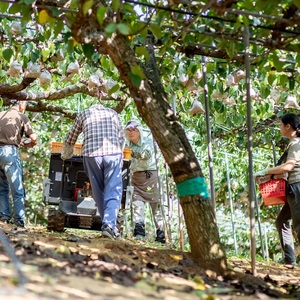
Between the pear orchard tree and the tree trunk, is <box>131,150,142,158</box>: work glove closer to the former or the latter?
the pear orchard tree

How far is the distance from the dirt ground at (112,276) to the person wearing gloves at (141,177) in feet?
9.18

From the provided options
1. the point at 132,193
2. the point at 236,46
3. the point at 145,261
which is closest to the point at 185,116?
the point at 132,193

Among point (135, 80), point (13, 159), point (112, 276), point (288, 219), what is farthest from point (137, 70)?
point (13, 159)

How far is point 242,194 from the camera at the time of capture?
1246 cm

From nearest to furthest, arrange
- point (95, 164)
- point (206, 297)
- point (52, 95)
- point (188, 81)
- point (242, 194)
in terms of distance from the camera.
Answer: point (206, 297) < point (95, 164) < point (188, 81) < point (52, 95) < point (242, 194)

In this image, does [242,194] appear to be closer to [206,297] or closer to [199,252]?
[199,252]

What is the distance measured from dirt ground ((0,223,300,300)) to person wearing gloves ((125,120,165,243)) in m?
2.80

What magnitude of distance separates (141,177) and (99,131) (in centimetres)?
204

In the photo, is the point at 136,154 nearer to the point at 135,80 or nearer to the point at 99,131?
the point at 99,131

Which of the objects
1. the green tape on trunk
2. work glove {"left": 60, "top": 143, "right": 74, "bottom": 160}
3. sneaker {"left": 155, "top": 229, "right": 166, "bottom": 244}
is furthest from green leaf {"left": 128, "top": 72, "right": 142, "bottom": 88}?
sneaker {"left": 155, "top": 229, "right": 166, "bottom": 244}

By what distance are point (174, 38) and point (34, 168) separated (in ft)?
40.8

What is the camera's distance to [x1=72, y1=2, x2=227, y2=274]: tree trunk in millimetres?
3906

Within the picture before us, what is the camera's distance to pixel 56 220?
7.05 meters

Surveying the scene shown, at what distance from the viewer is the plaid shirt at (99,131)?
Result: 223 inches
